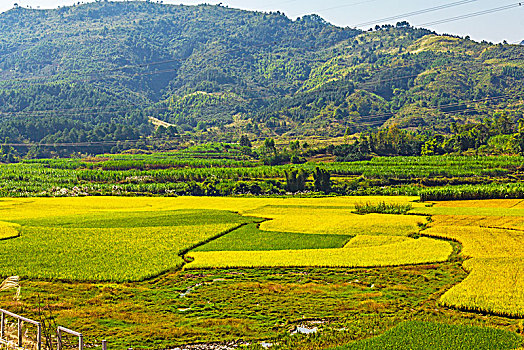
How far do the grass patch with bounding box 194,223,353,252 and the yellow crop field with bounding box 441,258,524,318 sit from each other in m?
12.8

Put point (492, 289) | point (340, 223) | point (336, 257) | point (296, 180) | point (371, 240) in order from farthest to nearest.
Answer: point (296, 180) < point (340, 223) < point (371, 240) < point (336, 257) < point (492, 289)

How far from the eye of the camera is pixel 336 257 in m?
38.0

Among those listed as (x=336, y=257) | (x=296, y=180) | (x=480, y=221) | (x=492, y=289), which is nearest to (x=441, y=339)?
(x=492, y=289)

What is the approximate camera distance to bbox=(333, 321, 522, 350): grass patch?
70.0 ft

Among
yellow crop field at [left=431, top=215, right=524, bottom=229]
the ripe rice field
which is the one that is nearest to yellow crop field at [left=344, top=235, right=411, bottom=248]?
the ripe rice field

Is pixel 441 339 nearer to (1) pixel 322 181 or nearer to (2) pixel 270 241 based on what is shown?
(2) pixel 270 241

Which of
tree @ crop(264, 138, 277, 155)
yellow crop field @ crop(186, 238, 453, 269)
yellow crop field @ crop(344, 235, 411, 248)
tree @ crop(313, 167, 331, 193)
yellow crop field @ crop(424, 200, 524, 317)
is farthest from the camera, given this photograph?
tree @ crop(264, 138, 277, 155)

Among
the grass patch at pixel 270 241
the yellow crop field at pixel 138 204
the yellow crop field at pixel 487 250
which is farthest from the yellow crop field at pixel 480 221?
the yellow crop field at pixel 138 204

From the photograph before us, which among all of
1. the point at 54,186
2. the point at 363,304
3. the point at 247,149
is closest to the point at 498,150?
the point at 247,149

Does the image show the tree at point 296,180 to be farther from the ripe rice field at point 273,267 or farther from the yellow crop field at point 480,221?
the yellow crop field at point 480,221

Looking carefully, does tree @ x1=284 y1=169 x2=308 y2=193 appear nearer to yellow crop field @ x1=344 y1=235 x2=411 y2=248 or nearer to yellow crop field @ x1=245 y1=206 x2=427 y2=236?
yellow crop field @ x1=245 y1=206 x2=427 y2=236

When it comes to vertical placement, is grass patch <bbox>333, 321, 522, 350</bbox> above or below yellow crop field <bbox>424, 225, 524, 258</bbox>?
below

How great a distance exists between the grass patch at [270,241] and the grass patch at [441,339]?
19.7 metres

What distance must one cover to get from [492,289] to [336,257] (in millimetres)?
11882
